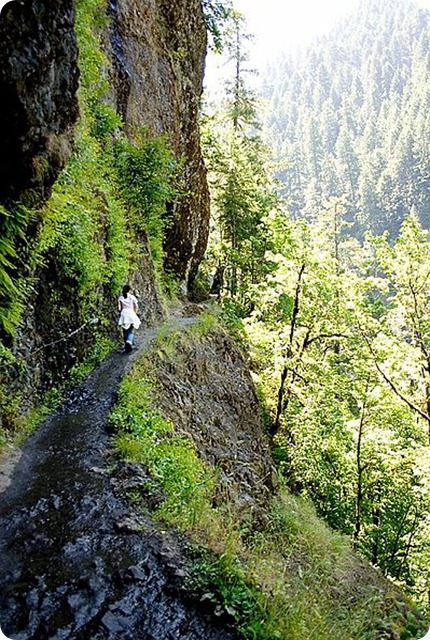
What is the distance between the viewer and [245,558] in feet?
15.9

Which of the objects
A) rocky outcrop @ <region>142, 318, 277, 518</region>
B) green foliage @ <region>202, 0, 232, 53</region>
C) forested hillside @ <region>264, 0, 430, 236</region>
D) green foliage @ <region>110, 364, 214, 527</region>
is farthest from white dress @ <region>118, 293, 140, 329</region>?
forested hillside @ <region>264, 0, 430, 236</region>

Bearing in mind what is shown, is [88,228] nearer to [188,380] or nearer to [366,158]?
[188,380]

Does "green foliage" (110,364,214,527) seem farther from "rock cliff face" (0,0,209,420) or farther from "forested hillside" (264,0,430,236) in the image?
"forested hillside" (264,0,430,236)

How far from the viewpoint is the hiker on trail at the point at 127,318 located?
10883 millimetres

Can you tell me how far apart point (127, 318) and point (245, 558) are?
6968 millimetres

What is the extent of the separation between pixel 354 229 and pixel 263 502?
115139mm

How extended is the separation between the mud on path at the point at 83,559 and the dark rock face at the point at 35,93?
322 centimetres

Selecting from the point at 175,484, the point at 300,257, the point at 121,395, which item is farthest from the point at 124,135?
the point at 175,484

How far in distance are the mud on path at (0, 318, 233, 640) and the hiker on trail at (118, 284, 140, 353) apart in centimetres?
456

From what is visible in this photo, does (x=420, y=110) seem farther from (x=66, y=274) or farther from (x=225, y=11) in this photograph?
(x=66, y=274)

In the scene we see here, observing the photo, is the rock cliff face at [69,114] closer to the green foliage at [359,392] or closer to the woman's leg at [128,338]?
the woman's leg at [128,338]

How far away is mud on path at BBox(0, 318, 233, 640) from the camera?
371 cm

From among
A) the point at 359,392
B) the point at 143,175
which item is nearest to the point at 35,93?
the point at 143,175

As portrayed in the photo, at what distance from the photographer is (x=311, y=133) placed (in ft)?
508
